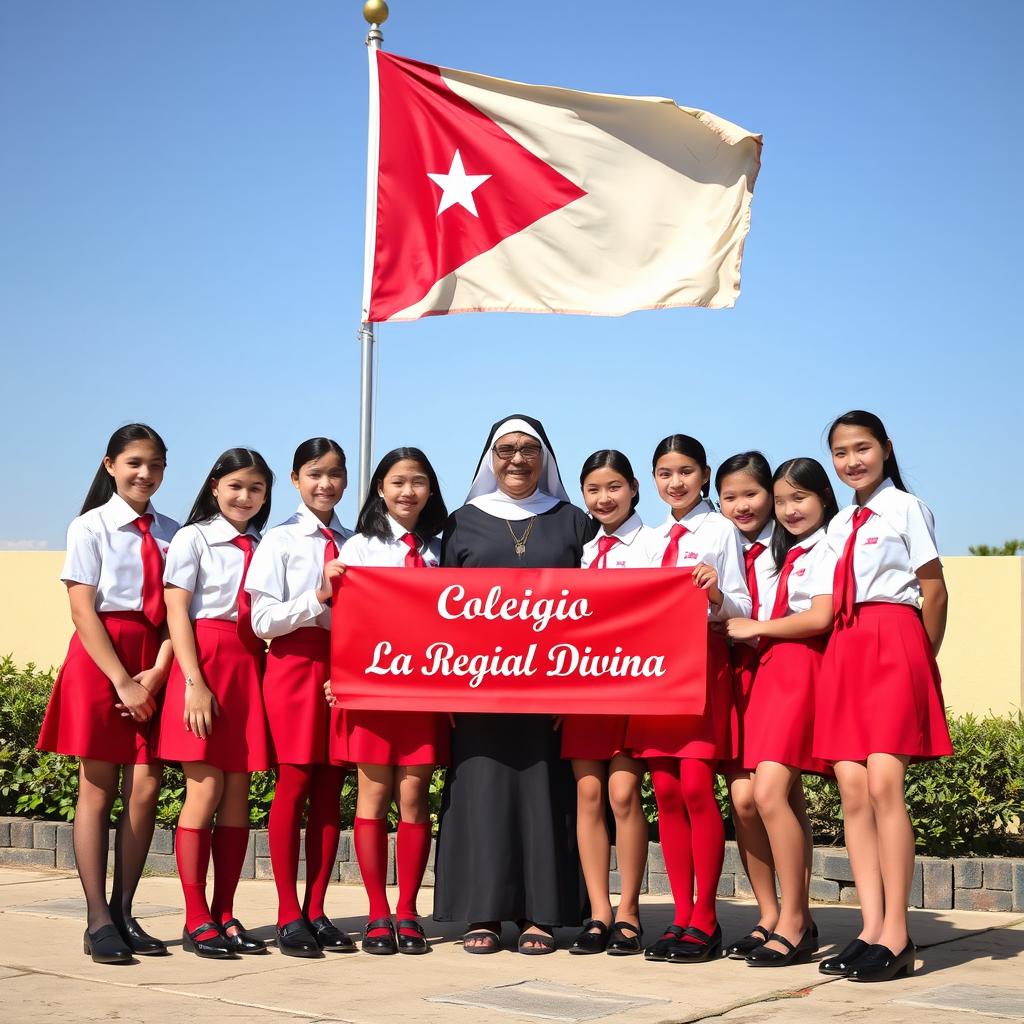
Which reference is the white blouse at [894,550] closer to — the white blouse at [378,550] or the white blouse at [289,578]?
the white blouse at [378,550]

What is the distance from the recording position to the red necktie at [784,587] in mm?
5375

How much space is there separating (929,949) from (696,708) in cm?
Answer: 147

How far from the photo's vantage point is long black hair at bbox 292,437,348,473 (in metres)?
5.75

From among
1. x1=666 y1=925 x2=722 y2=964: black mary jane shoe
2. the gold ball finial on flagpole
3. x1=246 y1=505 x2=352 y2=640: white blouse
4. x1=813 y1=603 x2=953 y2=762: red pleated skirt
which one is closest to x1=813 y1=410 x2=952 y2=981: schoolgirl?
x1=813 y1=603 x2=953 y2=762: red pleated skirt

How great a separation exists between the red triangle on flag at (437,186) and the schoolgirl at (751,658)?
256 centimetres

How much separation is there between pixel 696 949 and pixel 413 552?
1.99 m

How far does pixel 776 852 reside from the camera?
525 cm

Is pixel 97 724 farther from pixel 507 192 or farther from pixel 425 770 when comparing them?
pixel 507 192

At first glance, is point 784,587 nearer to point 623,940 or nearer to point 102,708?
point 623,940

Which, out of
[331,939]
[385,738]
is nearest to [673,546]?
[385,738]

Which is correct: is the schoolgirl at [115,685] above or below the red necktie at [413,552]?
below

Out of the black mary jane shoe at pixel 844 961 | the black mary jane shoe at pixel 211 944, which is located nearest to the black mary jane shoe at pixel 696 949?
the black mary jane shoe at pixel 844 961

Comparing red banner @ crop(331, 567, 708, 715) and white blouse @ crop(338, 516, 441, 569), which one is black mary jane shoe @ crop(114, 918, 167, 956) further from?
white blouse @ crop(338, 516, 441, 569)

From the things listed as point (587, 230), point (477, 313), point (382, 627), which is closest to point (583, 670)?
point (382, 627)
